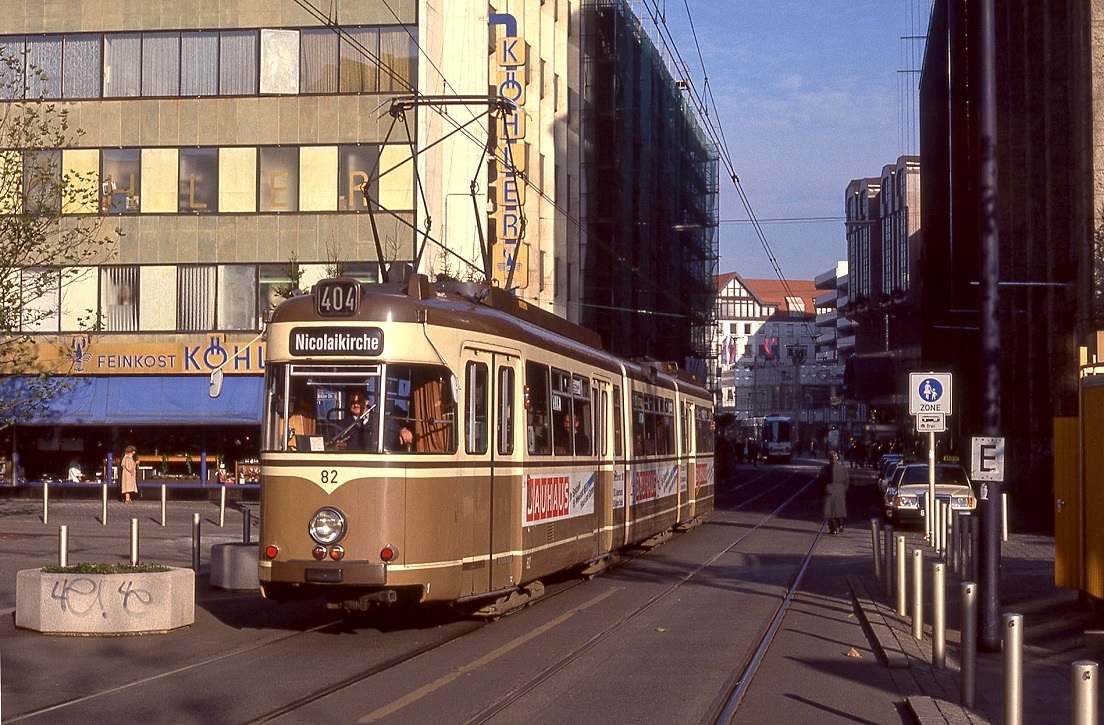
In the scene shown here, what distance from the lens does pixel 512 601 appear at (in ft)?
48.2

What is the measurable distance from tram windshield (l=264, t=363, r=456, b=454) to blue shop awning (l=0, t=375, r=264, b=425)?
2748 cm

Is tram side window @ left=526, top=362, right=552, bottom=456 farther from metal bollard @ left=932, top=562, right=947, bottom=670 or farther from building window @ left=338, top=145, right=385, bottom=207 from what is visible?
building window @ left=338, top=145, right=385, bottom=207

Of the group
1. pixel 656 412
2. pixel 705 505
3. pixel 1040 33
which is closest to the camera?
pixel 656 412

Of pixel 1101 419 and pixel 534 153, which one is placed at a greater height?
pixel 534 153

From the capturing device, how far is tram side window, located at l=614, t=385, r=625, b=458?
1939 cm

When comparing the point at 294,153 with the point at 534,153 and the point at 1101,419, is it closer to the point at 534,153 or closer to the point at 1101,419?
the point at 534,153

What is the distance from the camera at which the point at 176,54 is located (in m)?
40.9

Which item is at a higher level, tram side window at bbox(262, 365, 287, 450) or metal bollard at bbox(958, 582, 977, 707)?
tram side window at bbox(262, 365, 287, 450)

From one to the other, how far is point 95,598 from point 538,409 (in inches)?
186

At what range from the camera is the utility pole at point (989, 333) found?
39.8ft

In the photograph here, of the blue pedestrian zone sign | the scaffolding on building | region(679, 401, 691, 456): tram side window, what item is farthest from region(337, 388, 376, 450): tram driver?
the scaffolding on building

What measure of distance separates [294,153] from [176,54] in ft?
14.9

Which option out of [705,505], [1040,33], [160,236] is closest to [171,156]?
[160,236]

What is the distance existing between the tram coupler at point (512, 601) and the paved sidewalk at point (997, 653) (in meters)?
3.46
